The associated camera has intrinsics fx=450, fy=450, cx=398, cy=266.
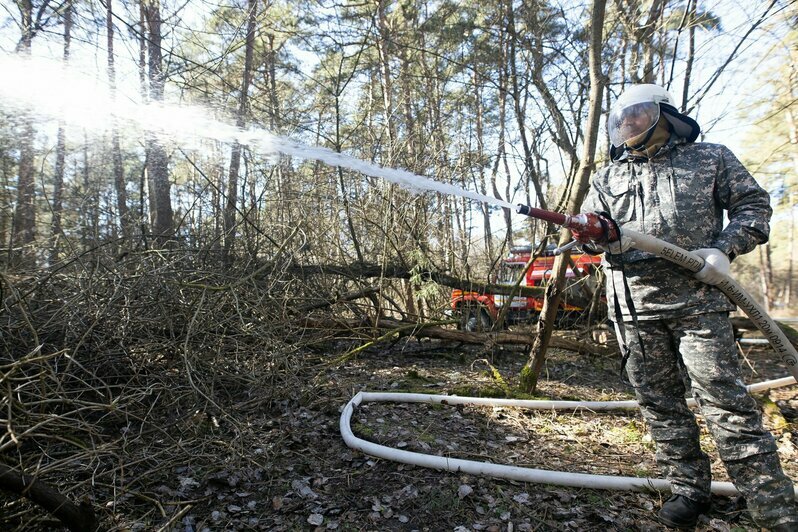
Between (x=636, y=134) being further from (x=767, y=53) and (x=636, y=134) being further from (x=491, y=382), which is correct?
(x=767, y=53)

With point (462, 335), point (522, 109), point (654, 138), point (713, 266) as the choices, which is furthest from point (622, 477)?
point (522, 109)

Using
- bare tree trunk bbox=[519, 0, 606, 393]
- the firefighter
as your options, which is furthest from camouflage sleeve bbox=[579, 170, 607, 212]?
bare tree trunk bbox=[519, 0, 606, 393]

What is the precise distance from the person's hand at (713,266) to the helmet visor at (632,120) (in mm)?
717

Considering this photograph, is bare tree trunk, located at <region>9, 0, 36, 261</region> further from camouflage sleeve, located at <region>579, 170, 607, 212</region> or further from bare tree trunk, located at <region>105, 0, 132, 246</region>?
camouflage sleeve, located at <region>579, 170, 607, 212</region>

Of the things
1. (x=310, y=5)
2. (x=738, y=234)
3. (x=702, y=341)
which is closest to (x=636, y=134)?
(x=738, y=234)

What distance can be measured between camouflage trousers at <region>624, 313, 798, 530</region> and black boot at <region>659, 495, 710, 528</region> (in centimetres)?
4

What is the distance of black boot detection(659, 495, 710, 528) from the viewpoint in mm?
2236

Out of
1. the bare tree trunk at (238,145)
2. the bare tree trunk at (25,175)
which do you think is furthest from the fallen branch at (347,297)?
the bare tree trunk at (25,175)

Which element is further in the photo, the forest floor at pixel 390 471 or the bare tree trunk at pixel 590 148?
the bare tree trunk at pixel 590 148

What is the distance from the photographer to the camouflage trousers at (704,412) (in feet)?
6.70

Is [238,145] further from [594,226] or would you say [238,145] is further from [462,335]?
[594,226]

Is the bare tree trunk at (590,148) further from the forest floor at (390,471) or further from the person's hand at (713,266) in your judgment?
the person's hand at (713,266)

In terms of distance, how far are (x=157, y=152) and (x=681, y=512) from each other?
26.7ft

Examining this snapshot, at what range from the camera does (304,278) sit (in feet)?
18.7
